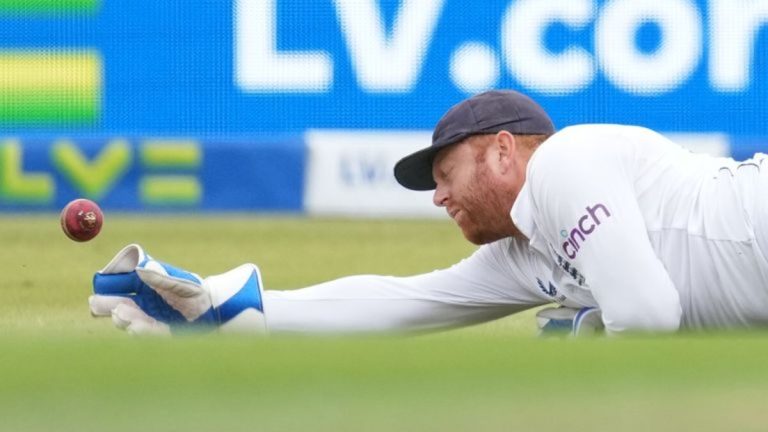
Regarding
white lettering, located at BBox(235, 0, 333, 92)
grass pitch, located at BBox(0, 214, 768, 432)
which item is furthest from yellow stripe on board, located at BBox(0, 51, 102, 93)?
grass pitch, located at BBox(0, 214, 768, 432)

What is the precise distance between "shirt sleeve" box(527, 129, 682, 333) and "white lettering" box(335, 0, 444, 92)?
5360 millimetres

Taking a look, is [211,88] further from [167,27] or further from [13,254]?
[13,254]

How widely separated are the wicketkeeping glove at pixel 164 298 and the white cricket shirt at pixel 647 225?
0.87 metres

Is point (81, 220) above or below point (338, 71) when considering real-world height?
below

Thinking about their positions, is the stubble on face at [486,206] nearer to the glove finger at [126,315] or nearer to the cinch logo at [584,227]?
the cinch logo at [584,227]

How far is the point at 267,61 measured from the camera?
9.46 m

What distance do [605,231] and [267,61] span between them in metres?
5.59

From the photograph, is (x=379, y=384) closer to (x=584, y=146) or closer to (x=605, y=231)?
(x=605, y=231)

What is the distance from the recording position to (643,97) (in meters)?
9.48

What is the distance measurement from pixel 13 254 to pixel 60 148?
141cm

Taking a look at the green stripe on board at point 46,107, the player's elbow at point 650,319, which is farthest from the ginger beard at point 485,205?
the green stripe on board at point 46,107

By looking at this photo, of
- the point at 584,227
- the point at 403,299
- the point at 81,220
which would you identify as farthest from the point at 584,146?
the point at 81,220

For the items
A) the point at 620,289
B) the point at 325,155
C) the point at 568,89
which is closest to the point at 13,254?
the point at 325,155

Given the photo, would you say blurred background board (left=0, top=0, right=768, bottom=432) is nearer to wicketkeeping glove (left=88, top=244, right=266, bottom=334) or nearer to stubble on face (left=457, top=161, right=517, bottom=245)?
wicketkeeping glove (left=88, top=244, right=266, bottom=334)
